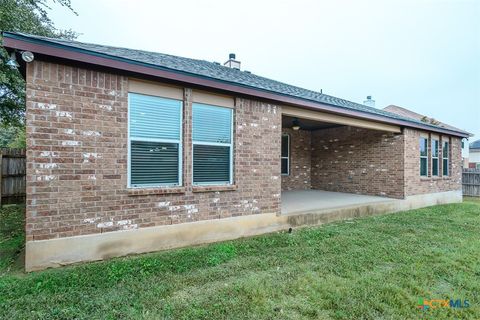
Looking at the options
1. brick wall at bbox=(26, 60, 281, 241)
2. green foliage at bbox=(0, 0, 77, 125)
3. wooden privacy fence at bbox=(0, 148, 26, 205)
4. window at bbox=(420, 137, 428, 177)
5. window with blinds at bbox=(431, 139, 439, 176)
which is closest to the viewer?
brick wall at bbox=(26, 60, 281, 241)

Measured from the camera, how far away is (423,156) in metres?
9.66

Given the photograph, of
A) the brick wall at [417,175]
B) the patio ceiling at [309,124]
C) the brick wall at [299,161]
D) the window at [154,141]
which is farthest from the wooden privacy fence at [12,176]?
the brick wall at [417,175]

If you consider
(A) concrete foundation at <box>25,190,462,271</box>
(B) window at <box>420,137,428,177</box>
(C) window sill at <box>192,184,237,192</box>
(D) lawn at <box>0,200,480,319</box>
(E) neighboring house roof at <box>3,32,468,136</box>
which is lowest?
(D) lawn at <box>0,200,480,319</box>

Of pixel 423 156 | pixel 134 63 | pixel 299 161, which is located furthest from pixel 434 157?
pixel 134 63

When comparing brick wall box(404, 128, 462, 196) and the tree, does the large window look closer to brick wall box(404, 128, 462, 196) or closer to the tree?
brick wall box(404, 128, 462, 196)

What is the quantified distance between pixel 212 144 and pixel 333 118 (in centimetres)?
392

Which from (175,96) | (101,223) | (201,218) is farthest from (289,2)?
(101,223)

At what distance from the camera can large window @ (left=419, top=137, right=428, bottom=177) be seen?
31.4ft

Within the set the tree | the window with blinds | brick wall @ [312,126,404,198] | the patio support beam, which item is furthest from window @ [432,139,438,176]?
the tree

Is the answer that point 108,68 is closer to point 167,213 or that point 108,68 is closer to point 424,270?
point 167,213

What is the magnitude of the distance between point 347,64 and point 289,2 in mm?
19548

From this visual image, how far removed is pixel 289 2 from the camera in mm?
12734

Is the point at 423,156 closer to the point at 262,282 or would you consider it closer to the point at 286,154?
the point at 286,154

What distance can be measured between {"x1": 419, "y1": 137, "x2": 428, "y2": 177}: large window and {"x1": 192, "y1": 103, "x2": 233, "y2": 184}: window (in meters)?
8.44
